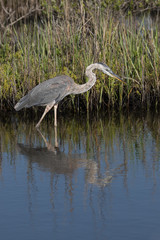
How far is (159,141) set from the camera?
7.27 meters

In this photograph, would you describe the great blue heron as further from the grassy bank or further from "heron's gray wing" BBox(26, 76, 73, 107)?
the grassy bank

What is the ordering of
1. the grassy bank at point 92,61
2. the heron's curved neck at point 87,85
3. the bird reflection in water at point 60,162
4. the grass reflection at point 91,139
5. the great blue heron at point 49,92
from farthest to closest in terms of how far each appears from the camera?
the grassy bank at point 92,61, the heron's curved neck at point 87,85, the great blue heron at point 49,92, the grass reflection at point 91,139, the bird reflection in water at point 60,162

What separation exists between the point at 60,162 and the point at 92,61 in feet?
11.6

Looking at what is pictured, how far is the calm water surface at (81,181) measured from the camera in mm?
4145

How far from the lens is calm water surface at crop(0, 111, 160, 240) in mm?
4145

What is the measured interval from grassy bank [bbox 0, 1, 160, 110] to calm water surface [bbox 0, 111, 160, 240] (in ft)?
3.09

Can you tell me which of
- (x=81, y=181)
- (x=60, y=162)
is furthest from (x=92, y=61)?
(x=81, y=181)

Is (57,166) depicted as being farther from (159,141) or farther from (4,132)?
(4,132)

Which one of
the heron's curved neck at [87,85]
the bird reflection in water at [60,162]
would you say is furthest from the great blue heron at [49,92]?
the bird reflection in water at [60,162]

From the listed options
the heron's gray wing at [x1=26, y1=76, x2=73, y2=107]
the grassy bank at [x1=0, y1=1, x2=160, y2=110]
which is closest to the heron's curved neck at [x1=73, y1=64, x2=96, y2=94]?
the heron's gray wing at [x1=26, y1=76, x2=73, y2=107]

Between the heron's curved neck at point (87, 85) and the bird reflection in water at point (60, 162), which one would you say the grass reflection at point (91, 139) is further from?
the heron's curved neck at point (87, 85)

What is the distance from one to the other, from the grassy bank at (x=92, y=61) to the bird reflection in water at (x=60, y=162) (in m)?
2.42

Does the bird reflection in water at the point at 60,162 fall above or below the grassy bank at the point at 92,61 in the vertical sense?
below

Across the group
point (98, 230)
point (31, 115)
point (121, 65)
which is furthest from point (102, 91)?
point (98, 230)
